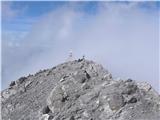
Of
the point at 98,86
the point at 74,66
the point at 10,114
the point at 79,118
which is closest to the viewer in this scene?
the point at 79,118

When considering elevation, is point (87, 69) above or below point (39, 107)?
above

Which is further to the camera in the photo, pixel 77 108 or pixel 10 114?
pixel 10 114

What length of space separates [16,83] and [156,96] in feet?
89.9

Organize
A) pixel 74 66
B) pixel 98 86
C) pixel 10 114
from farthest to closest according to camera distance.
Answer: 1. pixel 74 66
2. pixel 10 114
3. pixel 98 86

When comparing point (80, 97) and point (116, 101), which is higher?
point (80, 97)

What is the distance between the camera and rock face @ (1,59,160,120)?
6481 centimetres

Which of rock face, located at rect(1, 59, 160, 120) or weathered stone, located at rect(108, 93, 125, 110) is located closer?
rock face, located at rect(1, 59, 160, 120)

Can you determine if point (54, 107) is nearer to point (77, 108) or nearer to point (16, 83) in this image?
point (77, 108)

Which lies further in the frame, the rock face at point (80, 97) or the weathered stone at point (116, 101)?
the weathered stone at point (116, 101)

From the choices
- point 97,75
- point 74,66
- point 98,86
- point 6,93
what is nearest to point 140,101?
point 98,86

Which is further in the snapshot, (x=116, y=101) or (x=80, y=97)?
(x=80, y=97)

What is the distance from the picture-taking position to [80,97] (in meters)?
69.1

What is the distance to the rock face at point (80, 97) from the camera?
6481 centimetres

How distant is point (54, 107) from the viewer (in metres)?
69.6
